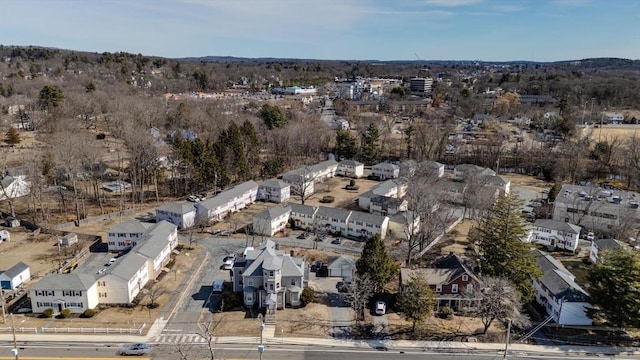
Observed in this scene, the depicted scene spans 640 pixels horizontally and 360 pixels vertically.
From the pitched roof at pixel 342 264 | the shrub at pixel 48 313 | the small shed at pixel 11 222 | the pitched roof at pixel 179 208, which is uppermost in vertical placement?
the pitched roof at pixel 179 208

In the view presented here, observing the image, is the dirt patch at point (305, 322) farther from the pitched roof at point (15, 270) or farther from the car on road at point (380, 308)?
the pitched roof at point (15, 270)

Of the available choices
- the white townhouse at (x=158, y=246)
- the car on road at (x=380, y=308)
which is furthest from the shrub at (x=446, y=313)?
the white townhouse at (x=158, y=246)

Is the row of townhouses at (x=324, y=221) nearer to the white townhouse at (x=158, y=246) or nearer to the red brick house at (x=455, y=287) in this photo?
the white townhouse at (x=158, y=246)

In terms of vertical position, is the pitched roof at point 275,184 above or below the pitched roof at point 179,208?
above

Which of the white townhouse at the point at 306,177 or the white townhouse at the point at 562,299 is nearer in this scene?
the white townhouse at the point at 562,299

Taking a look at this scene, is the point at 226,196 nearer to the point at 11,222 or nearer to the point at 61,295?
the point at 11,222

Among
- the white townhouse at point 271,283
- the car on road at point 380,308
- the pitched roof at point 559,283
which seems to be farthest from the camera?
the white townhouse at point 271,283

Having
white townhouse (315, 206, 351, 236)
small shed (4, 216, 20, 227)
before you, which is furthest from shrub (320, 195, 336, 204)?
small shed (4, 216, 20, 227)

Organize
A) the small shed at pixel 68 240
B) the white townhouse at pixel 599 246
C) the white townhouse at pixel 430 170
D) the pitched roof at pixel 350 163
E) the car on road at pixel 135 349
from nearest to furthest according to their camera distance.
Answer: the car on road at pixel 135 349
the white townhouse at pixel 599 246
the small shed at pixel 68 240
the white townhouse at pixel 430 170
the pitched roof at pixel 350 163
